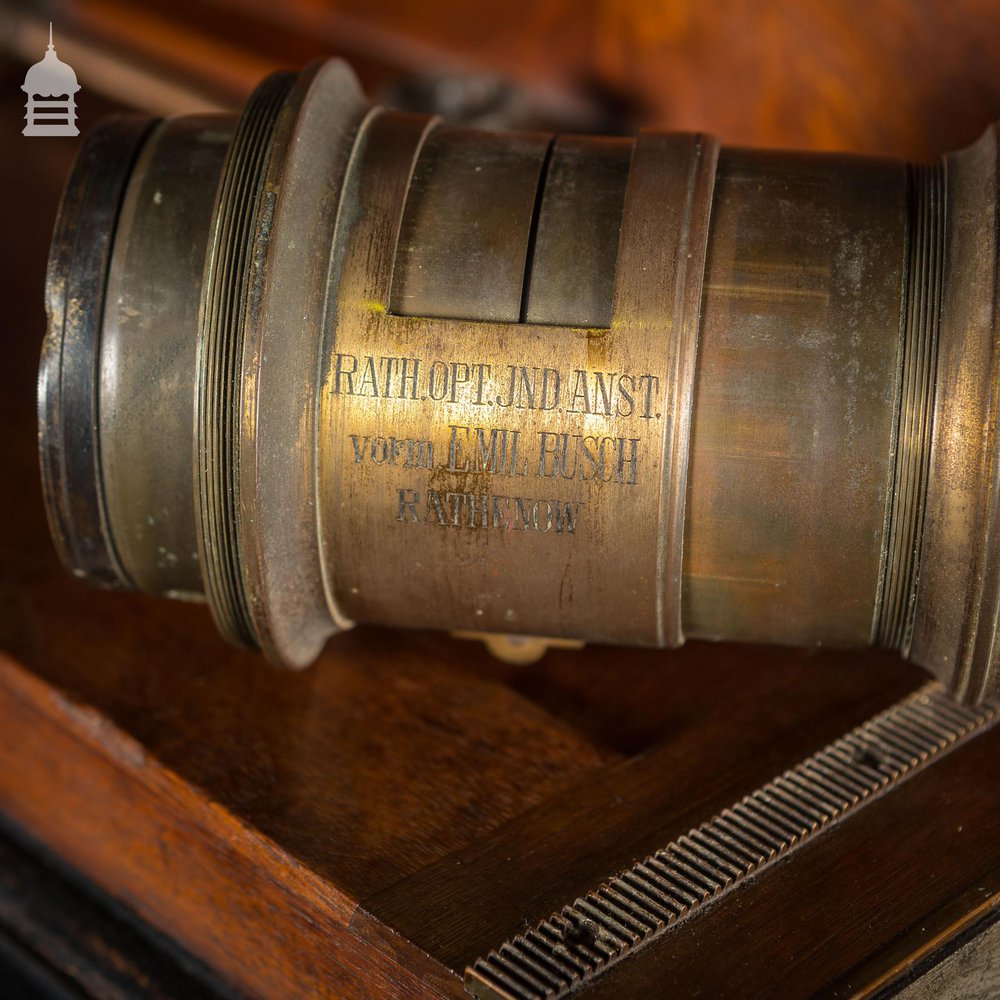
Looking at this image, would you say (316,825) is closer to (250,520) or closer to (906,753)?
(250,520)

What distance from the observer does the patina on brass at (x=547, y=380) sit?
1.23m

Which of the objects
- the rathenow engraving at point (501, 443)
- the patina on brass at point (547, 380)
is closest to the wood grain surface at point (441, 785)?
the patina on brass at point (547, 380)

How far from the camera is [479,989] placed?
1.11 metres

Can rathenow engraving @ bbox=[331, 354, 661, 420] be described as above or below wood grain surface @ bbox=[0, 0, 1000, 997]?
above

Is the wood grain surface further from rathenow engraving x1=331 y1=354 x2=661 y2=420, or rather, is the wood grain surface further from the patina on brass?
rathenow engraving x1=331 y1=354 x2=661 y2=420

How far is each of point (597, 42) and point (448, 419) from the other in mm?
1380

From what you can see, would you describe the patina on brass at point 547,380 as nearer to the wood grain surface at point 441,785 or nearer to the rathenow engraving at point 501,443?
the rathenow engraving at point 501,443

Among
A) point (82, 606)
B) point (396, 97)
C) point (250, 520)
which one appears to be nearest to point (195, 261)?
point (250, 520)

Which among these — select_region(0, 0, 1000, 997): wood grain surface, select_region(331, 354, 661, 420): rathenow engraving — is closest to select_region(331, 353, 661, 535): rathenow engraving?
select_region(331, 354, 661, 420): rathenow engraving

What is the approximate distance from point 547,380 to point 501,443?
0.23 feet

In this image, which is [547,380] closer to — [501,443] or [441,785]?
[501,443]

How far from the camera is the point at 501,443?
1258 millimetres

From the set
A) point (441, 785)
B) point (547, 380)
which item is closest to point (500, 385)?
point (547, 380)

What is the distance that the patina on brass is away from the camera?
123 cm
